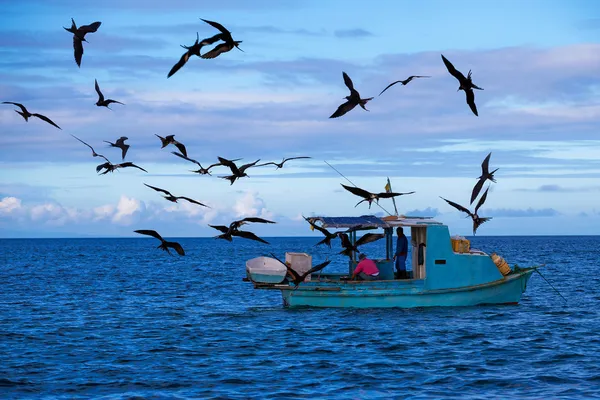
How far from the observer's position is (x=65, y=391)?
626 inches

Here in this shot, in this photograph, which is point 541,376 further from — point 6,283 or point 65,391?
point 6,283

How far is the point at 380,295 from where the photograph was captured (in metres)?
24.2

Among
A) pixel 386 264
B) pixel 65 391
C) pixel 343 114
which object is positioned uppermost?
pixel 343 114

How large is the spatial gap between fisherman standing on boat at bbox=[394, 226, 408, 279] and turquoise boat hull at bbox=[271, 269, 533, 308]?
755 mm

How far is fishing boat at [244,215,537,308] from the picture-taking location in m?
24.2

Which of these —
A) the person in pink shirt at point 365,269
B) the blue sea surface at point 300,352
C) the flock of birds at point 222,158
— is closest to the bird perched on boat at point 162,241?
the flock of birds at point 222,158

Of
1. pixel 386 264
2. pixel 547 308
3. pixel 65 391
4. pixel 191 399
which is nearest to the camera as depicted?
pixel 191 399

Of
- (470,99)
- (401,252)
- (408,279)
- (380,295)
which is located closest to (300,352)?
(380,295)

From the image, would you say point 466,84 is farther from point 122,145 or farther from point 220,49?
point 122,145

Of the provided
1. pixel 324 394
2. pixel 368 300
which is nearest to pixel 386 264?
pixel 368 300

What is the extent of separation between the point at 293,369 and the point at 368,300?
7070 millimetres

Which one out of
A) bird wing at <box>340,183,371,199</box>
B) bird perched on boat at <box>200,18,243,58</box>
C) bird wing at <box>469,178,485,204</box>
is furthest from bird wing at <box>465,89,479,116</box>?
bird perched on boat at <box>200,18,243,58</box>

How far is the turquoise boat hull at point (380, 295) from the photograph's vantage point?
24234mm

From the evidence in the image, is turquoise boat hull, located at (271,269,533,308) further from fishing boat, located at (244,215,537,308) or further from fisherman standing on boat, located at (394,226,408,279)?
fisherman standing on boat, located at (394,226,408,279)
